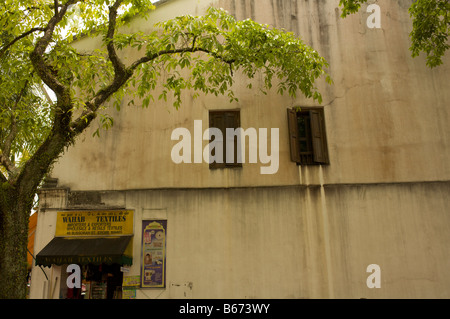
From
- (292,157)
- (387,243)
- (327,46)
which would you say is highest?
(327,46)

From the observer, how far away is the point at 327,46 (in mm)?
10375

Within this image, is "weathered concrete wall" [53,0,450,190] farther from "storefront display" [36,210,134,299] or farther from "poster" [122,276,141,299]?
"poster" [122,276,141,299]

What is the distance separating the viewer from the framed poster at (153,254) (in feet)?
30.2

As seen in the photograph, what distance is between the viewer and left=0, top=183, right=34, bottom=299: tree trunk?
6.20m

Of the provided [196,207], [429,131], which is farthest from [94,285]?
[429,131]

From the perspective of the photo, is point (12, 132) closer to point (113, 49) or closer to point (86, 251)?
point (113, 49)

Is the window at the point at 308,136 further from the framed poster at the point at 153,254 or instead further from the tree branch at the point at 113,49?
the tree branch at the point at 113,49

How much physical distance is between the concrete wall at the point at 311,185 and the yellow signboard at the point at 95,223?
0.69 feet

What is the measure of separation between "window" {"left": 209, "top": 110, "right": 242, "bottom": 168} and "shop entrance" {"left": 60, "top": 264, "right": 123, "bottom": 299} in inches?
157

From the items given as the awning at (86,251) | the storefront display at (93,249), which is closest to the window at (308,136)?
the storefront display at (93,249)
